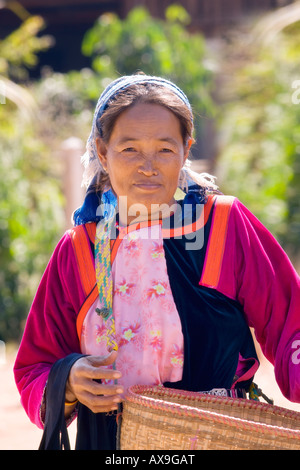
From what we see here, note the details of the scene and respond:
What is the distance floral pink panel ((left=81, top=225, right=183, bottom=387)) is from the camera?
1909mm

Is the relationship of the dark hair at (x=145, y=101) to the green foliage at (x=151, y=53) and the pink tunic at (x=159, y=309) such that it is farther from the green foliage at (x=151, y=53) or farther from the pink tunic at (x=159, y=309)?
the green foliage at (x=151, y=53)

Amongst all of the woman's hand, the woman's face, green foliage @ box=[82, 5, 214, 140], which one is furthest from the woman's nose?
green foliage @ box=[82, 5, 214, 140]

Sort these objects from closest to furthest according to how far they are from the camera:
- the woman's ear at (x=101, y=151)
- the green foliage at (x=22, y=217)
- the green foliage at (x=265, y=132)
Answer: the woman's ear at (x=101, y=151), the green foliage at (x=22, y=217), the green foliage at (x=265, y=132)

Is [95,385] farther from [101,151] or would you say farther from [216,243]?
[101,151]

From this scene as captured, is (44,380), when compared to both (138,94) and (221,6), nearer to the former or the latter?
(138,94)

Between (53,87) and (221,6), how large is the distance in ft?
14.3

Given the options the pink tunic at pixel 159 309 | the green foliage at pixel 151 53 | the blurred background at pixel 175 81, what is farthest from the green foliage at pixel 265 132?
the pink tunic at pixel 159 309

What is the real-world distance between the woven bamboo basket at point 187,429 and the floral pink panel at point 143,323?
4.3 inches

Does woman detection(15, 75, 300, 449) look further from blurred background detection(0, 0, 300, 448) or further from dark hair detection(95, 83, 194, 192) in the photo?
blurred background detection(0, 0, 300, 448)

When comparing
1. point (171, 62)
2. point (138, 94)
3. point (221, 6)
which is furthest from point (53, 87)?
point (138, 94)

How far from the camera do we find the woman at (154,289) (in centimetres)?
190

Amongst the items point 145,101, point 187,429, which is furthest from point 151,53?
point 187,429

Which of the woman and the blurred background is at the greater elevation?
the blurred background

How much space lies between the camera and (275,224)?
23.5 ft
